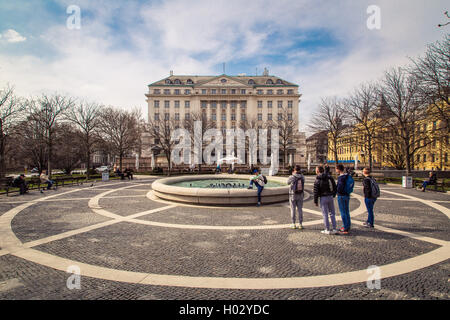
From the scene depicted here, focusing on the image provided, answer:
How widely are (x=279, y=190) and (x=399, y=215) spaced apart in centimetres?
502

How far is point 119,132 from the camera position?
36188 millimetres

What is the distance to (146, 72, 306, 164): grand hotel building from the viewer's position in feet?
209

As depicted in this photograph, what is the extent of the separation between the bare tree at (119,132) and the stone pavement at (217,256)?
2794 centimetres

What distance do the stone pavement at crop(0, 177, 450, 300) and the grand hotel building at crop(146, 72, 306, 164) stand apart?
2228 inches

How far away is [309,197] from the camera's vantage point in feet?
42.5

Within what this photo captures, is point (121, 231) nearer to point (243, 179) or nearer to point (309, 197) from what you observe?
point (309, 197)

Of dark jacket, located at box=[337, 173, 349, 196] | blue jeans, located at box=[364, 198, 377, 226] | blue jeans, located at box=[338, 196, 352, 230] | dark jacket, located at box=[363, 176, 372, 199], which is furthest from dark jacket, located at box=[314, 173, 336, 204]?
blue jeans, located at box=[364, 198, 377, 226]

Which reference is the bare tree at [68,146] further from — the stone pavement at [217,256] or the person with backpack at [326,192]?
the person with backpack at [326,192]

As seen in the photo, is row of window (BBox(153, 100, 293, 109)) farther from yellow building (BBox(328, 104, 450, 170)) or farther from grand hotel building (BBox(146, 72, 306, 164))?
yellow building (BBox(328, 104, 450, 170))

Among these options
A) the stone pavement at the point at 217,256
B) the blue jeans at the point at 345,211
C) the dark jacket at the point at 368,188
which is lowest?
the stone pavement at the point at 217,256

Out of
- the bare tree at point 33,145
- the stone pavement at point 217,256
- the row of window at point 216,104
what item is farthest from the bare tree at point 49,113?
the row of window at point 216,104

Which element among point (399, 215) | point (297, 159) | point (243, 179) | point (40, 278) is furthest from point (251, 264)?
point (297, 159)

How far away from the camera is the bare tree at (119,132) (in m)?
34.2

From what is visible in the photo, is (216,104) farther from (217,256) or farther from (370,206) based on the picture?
(217,256)
